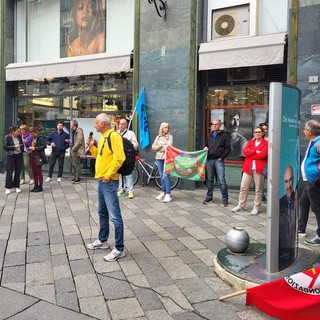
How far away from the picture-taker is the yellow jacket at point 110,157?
4.54 m

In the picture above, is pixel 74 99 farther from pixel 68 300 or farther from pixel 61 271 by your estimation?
pixel 68 300

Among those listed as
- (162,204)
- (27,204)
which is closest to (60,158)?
(27,204)

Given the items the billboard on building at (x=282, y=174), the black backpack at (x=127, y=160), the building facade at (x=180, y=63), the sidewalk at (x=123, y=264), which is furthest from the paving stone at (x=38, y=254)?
the building facade at (x=180, y=63)

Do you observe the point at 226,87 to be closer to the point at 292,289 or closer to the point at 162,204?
the point at 162,204

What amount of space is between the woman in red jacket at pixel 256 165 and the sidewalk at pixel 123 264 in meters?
0.24

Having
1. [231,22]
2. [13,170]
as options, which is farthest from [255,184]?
[13,170]

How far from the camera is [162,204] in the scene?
7957mm

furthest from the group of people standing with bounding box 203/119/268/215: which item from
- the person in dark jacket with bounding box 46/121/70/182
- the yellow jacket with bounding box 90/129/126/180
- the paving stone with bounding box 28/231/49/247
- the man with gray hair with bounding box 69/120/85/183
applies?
the person in dark jacket with bounding box 46/121/70/182

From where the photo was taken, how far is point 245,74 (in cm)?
943

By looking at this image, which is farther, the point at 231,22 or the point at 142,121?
the point at 142,121

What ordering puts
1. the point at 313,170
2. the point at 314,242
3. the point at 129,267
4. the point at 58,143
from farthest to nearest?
the point at 58,143 < the point at 314,242 < the point at 313,170 < the point at 129,267

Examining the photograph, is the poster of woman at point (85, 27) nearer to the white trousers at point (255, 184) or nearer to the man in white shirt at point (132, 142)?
the man in white shirt at point (132, 142)

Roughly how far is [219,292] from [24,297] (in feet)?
6.29

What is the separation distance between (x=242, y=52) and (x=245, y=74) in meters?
0.82
